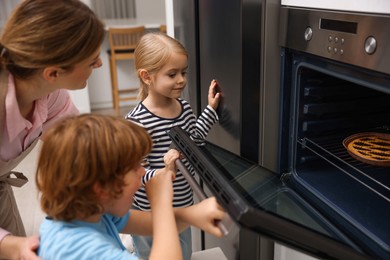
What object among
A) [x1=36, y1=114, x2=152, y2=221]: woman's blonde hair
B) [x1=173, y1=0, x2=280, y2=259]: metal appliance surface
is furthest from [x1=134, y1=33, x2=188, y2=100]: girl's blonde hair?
[x1=36, y1=114, x2=152, y2=221]: woman's blonde hair

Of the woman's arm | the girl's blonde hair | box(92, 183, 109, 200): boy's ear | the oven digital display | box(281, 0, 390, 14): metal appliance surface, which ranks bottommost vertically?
the woman's arm

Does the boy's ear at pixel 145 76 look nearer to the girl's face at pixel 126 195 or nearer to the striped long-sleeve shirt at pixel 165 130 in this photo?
the striped long-sleeve shirt at pixel 165 130

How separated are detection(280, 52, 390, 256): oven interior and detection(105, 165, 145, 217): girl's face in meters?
0.50

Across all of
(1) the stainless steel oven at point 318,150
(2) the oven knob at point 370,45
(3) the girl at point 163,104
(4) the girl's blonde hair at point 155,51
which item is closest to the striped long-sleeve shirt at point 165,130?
(3) the girl at point 163,104

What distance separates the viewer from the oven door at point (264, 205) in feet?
2.12

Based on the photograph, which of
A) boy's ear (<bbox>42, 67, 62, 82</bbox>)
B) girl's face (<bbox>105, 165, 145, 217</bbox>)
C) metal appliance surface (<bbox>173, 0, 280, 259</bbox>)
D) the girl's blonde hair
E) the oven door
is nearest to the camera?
the oven door

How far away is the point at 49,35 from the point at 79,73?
0.37 ft

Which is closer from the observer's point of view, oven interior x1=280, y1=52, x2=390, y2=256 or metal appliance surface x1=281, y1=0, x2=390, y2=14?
metal appliance surface x1=281, y1=0, x2=390, y2=14

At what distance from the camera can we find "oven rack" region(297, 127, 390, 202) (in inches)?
45.1

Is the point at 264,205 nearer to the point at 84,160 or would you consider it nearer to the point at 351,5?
the point at 84,160

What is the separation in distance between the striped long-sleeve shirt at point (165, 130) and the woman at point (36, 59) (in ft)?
1.20

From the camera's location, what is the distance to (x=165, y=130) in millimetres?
1360

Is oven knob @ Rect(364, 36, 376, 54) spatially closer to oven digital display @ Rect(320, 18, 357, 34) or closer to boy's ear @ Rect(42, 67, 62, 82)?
oven digital display @ Rect(320, 18, 357, 34)

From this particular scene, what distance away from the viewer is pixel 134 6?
4789 millimetres
